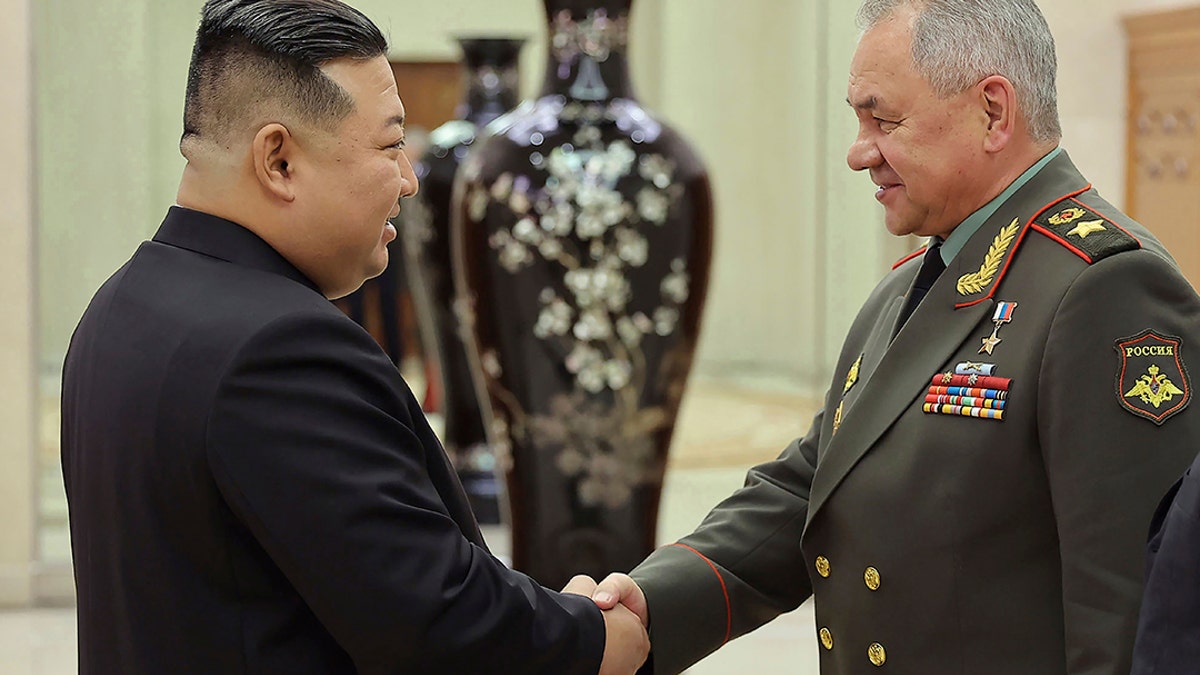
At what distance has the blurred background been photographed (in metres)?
4.59

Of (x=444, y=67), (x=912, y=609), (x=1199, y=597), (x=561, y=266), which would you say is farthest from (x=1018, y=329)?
(x=444, y=67)

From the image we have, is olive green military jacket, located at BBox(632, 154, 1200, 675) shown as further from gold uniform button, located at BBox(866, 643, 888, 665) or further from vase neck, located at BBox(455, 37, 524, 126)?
vase neck, located at BBox(455, 37, 524, 126)

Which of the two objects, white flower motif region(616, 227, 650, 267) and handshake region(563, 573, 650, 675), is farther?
white flower motif region(616, 227, 650, 267)

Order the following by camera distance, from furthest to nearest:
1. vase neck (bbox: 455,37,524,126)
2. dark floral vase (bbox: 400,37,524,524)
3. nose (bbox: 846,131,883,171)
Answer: vase neck (bbox: 455,37,524,126), dark floral vase (bbox: 400,37,524,524), nose (bbox: 846,131,883,171)

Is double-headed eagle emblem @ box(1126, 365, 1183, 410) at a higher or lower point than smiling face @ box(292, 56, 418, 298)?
lower

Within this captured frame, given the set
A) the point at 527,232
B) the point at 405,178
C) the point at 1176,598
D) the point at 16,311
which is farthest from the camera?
the point at 16,311

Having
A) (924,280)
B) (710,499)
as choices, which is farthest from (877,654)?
(710,499)

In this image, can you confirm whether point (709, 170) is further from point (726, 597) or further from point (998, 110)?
point (998, 110)

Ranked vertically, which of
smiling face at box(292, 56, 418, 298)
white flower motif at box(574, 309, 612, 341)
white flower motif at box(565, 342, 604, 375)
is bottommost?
white flower motif at box(565, 342, 604, 375)

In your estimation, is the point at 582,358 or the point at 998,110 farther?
the point at 582,358

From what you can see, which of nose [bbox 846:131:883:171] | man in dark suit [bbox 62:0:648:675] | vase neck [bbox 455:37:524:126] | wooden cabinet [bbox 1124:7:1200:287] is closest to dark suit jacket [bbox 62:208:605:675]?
man in dark suit [bbox 62:0:648:675]

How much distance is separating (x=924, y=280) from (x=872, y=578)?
→ 1.25 ft

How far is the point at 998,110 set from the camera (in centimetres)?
182

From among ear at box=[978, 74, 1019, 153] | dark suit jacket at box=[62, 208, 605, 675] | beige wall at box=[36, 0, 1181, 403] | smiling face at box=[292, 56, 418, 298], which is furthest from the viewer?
beige wall at box=[36, 0, 1181, 403]
